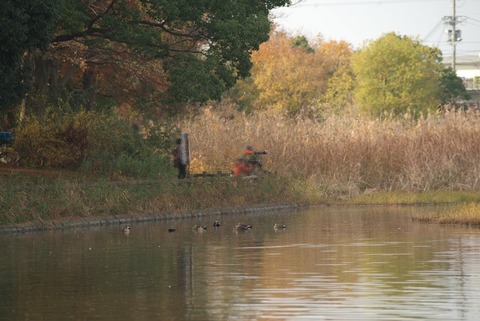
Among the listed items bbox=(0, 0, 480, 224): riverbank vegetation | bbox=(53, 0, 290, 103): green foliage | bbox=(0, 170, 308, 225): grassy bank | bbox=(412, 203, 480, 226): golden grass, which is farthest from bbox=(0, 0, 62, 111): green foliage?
bbox=(412, 203, 480, 226): golden grass

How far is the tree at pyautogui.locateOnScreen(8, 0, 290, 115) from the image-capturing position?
117ft

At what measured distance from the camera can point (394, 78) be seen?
354ft

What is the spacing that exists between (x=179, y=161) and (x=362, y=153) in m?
8.33

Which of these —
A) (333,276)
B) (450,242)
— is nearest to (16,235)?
(450,242)

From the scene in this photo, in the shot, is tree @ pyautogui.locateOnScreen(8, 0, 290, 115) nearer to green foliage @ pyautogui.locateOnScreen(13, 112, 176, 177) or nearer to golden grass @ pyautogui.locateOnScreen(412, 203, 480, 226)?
green foliage @ pyautogui.locateOnScreen(13, 112, 176, 177)

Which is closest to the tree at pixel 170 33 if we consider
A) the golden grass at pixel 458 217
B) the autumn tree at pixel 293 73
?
the golden grass at pixel 458 217

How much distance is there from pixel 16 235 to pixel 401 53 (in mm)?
82803

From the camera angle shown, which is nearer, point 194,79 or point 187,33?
point 194,79

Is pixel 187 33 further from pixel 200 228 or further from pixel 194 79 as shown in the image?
pixel 200 228

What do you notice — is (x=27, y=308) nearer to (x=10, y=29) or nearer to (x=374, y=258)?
(x=374, y=258)

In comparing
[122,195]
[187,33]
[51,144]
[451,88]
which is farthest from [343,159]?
[451,88]

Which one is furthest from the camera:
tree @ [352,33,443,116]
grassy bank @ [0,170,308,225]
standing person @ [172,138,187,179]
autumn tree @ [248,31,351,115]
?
tree @ [352,33,443,116]

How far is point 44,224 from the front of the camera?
29.5 metres

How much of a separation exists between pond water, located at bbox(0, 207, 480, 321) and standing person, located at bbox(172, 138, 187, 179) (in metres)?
7.24
